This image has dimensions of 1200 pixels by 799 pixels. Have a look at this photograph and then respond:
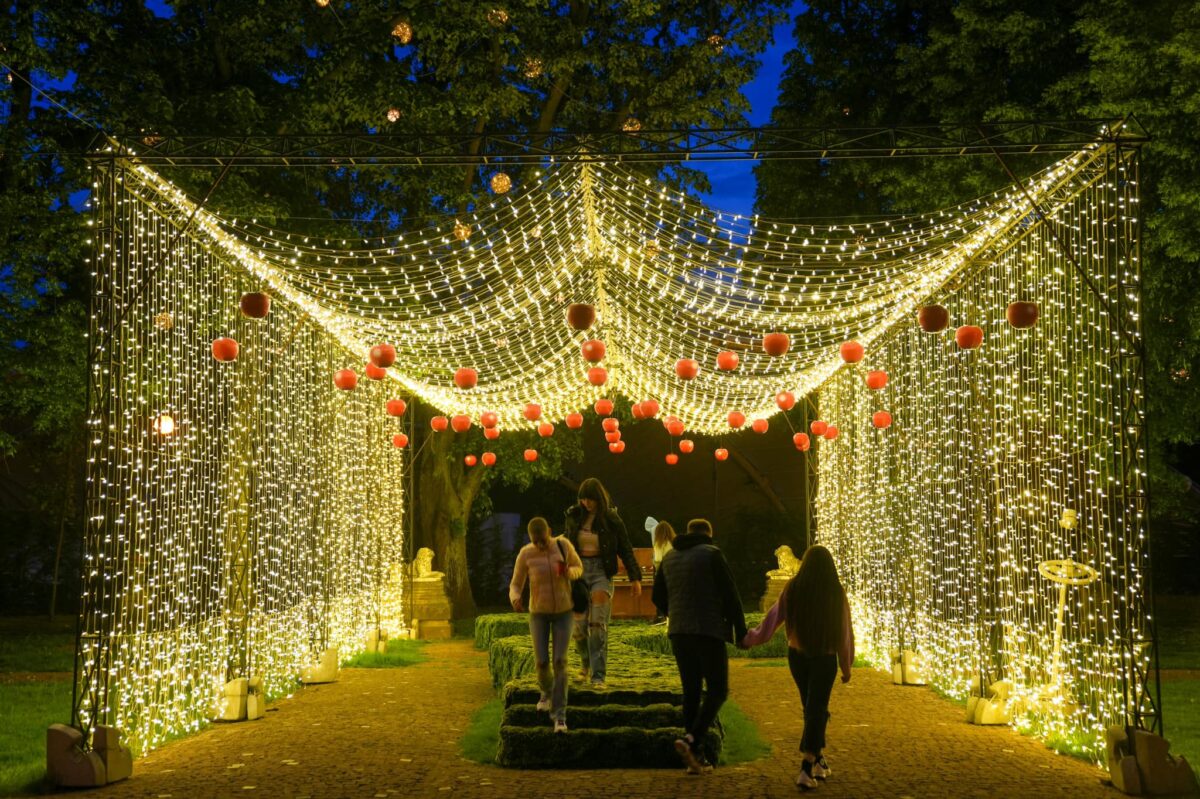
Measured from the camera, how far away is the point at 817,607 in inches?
263

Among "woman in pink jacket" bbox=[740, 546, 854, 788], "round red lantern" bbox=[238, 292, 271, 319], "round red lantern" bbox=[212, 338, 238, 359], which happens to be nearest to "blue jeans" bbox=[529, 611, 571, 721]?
"woman in pink jacket" bbox=[740, 546, 854, 788]

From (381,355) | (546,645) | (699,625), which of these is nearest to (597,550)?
(546,645)

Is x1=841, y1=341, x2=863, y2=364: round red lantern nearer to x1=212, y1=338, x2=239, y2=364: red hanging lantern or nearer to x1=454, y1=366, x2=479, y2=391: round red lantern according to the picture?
x1=454, y1=366, x2=479, y2=391: round red lantern

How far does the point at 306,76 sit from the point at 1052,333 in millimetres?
10465

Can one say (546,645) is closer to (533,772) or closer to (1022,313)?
(533,772)

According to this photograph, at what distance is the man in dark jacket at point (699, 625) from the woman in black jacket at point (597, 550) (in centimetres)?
163

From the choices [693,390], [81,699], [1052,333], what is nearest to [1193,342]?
[1052,333]

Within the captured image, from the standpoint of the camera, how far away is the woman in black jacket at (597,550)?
8.76 metres

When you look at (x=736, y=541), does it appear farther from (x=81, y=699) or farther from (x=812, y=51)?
(x=81, y=699)

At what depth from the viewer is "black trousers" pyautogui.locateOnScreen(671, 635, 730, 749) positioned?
6.83 metres

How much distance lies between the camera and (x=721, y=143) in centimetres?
823

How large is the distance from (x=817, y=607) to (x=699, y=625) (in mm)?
674

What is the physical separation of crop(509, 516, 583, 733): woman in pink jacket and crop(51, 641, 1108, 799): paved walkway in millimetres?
629

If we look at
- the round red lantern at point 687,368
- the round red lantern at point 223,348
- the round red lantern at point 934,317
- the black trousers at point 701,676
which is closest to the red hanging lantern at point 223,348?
the round red lantern at point 223,348
